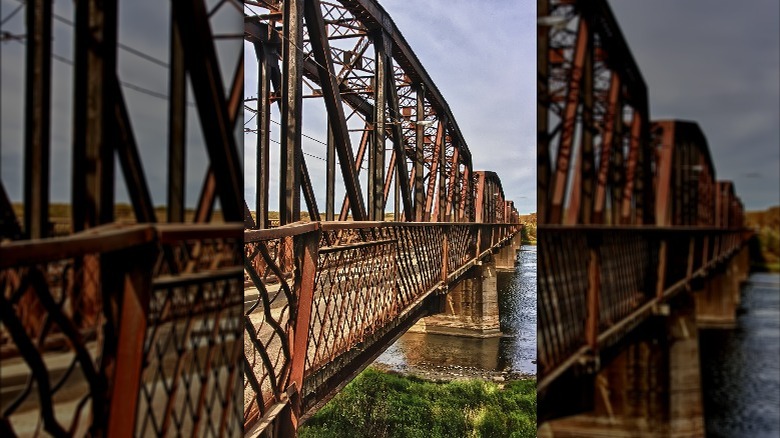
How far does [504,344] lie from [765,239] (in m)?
1.04

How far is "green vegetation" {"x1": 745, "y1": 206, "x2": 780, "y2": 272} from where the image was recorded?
114 centimetres

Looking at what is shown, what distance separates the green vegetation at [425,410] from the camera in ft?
6.28

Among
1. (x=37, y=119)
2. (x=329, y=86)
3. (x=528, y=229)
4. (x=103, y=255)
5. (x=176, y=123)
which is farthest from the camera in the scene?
(x=329, y=86)

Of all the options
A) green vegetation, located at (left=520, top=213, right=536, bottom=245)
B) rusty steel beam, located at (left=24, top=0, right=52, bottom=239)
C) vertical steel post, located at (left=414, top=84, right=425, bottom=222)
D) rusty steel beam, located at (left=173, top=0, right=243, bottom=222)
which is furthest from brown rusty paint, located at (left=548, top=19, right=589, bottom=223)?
vertical steel post, located at (left=414, top=84, right=425, bottom=222)

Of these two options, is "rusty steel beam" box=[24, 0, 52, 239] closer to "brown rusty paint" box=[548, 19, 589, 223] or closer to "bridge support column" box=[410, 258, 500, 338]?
"brown rusty paint" box=[548, 19, 589, 223]

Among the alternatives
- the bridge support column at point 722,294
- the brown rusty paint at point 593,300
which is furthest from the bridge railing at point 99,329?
the bridge support column at point 722,294

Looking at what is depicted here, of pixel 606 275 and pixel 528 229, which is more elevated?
pixel 528 229

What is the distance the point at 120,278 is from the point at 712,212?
1297mm

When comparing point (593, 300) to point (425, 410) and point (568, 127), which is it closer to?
point (568, 127)

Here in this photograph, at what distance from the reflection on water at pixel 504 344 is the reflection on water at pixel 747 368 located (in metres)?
0.52

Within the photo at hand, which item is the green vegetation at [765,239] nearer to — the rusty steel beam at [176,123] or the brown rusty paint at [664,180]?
the brown rusty paint at [664,180]

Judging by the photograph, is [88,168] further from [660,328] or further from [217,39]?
[660,328]

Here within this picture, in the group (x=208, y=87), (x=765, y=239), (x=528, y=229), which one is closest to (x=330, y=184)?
(x=528, y=229)

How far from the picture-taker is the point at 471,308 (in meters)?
2.42
